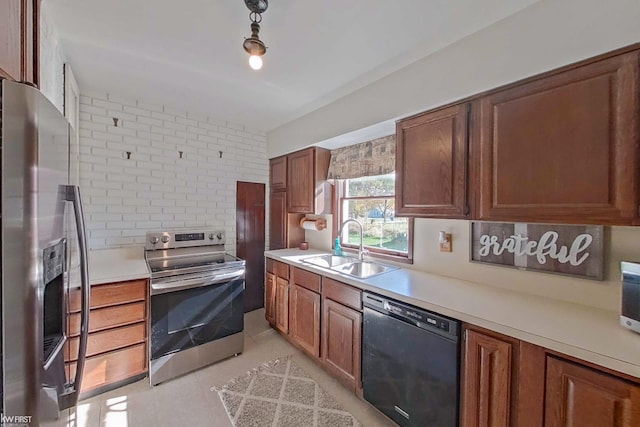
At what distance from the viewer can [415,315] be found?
1.55 meters

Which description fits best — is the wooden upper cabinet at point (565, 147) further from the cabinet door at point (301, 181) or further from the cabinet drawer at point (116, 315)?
the cabinet drawer at point (116, 315)

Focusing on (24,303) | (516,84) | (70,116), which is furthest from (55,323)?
(516,84)

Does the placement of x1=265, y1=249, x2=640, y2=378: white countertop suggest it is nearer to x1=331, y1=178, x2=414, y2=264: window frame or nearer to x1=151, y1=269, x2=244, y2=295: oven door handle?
x1=331, y1=178, x2=414, y2=264: window frame

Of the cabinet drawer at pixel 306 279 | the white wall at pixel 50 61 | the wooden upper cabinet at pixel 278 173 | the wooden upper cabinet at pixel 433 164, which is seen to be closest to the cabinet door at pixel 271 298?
the cabinet drawer at pixel 306 279

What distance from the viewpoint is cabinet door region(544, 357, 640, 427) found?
0.94 metres

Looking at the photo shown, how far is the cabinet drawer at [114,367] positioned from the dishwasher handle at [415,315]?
1886 mm

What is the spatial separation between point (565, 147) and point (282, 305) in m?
2.57

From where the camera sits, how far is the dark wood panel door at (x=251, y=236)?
3375mm

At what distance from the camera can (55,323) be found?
87cm

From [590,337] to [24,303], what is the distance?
6.37 ft

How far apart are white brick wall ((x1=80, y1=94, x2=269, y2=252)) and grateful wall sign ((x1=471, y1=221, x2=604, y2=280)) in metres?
2.72

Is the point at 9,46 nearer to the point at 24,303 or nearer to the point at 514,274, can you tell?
the point at 24,303

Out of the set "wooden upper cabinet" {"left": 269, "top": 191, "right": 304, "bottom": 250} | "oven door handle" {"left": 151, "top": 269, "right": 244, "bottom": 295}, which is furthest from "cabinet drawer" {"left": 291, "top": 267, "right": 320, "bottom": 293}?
"wooden upper cabinet" {"left": 269, "top": 191, "right": 304, "bottom": 250}

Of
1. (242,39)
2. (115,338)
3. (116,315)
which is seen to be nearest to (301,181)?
(242,39)
